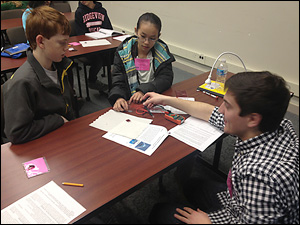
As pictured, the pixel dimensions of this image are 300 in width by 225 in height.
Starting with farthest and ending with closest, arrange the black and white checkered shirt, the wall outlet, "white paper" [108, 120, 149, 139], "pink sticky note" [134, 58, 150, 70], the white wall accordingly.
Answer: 1. the wall outlet
2. the white wall
3. "pink sticky note" [134, 58, 150, 70]
4. "white paper" [108, 120, 149, 139]
5. the black and white checkered shirt

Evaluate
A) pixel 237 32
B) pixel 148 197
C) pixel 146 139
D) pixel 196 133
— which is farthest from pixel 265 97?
pixel 237 32

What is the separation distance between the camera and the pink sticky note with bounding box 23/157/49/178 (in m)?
1.10

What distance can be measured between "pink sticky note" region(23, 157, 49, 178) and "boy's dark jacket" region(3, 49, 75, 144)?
0.18 metres

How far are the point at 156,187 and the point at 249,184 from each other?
1.25 metres

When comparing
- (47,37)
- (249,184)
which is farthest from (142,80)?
(249,184)

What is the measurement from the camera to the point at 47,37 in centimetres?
145

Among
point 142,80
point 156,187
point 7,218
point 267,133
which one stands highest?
point 267,133

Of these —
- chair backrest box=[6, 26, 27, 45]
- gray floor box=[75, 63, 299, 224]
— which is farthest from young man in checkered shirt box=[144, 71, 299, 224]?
chair backrest box=[6, 26, 27, 45]

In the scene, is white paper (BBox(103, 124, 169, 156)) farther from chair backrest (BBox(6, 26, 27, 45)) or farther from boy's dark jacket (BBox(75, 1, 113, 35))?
boy's dark jacket (BBox(75, 1, 113, 35))

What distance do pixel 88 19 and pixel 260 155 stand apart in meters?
3.21

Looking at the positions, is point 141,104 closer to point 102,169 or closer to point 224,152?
point 102,169

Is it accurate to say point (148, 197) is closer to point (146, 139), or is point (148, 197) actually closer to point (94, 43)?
point (146, 139)

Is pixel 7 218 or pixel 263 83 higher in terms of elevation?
pixel 263 83

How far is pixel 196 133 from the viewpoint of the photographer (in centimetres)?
143
